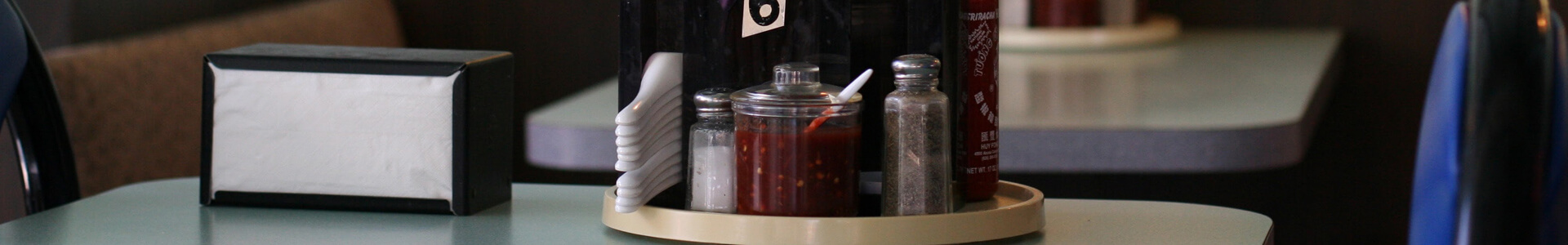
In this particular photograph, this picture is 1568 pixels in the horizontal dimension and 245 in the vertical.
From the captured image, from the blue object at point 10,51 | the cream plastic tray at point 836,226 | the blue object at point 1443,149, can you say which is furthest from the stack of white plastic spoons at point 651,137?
the blue object at point 10,51

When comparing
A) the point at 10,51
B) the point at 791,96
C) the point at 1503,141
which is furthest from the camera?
the point at 10,51

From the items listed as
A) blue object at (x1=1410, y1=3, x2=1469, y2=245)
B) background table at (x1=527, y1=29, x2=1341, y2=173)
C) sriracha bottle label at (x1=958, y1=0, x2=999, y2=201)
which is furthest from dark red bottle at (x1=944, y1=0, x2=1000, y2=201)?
background table at (x1=527, y1=29, x2=1341, y2=173)

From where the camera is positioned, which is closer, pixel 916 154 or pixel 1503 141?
pixel 1503 141

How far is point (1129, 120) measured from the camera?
1.33m

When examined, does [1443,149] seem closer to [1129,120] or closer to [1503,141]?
[1503,141]

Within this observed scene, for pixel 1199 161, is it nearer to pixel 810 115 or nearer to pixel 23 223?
pixel 810 115

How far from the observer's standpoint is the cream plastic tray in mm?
689

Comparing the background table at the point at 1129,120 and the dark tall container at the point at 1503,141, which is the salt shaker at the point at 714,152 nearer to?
the dark tall container at the point at 1503,141

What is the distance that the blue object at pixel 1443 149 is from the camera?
47cm

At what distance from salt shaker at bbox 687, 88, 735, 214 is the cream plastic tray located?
0.01m

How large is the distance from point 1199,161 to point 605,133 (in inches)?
21.3

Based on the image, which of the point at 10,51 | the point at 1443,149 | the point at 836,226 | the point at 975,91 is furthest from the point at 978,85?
the point at 10,51

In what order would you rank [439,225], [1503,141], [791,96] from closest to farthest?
1. [1503,141]
2. [791,96]
3. [439,225]

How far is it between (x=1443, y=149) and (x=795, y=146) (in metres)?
0.28
